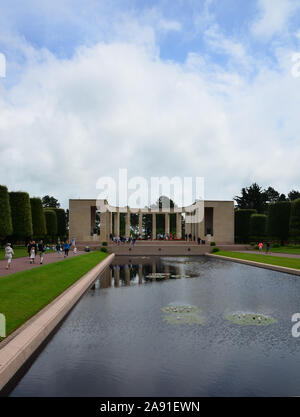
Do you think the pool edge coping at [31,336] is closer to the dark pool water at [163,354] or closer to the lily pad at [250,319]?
the dark pool water at [163,354]

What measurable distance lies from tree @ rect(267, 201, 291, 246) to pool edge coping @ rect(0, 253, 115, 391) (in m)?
49.0

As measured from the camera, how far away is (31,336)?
866cm

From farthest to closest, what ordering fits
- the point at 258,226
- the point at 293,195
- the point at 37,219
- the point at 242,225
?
the point at 293,195
the point at 242,225
the point at 258,226
the point at 37,219

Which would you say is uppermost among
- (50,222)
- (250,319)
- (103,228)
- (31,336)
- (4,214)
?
(4,214)

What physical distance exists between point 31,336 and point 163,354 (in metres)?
3.30

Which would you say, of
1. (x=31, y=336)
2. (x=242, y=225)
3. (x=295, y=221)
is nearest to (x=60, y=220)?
→ (x=242, y=225)

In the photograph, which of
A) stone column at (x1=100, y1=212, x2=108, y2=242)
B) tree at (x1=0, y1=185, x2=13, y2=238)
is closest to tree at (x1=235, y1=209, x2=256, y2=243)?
stone column at (x1=100, y1=212, x2=108, y2=242)

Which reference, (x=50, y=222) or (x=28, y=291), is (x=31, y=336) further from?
(x=50, y=222)

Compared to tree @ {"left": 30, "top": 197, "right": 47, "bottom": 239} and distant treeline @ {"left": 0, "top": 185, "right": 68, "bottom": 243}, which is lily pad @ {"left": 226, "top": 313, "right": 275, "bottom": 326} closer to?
distant treeline @ {"left": 0, "top": 185, "right": 68, "bottom": 243}

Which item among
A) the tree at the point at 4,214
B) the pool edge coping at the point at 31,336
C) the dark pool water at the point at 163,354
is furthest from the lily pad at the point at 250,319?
the tree at the point at 4,214

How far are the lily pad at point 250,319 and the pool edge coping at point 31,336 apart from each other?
5761 mm

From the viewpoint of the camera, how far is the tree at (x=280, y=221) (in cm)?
5697

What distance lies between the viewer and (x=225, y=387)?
667cm
